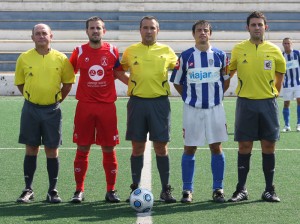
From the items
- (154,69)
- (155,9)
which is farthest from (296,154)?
(155,9)

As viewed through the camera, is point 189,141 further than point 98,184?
No

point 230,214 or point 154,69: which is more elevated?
point 154,69

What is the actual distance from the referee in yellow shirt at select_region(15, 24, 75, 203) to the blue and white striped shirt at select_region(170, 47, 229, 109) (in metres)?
1.13

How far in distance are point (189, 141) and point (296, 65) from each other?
725cm

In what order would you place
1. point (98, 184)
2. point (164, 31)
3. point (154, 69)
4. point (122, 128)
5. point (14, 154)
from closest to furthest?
point (154, 69) < point (98, 184) < point (14, 154) < point (122, 128) < point (164, 31)

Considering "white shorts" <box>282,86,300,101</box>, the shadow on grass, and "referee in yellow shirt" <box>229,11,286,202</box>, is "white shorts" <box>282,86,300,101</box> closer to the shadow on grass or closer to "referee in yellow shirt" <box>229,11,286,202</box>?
"referee in yellow shirt" <box>229,11,286,202</box>

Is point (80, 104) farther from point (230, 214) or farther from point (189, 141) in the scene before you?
point (230, 214)

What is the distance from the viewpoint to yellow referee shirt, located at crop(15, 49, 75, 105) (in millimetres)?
7266

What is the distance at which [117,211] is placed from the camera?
692 centimetres

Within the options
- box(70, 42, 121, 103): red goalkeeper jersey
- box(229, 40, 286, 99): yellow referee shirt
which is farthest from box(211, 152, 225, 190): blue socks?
box(70, 42, 121, 103): red goalkeeper jersey

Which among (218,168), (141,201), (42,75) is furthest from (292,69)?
(141,201)

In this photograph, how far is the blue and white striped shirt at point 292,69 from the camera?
1405cm

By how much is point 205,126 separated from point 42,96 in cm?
157

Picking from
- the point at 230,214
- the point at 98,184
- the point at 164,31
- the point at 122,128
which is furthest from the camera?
the point at 164,31
